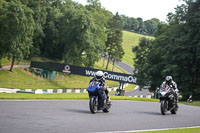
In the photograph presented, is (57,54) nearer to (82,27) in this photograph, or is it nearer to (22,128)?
(82,27)

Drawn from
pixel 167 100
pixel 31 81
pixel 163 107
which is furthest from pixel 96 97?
pixel 31 81

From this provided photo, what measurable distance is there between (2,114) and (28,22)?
5844 cm

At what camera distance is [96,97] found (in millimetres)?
15656

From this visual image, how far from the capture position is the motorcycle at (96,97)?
15398mm

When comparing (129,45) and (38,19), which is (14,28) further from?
(129,45)

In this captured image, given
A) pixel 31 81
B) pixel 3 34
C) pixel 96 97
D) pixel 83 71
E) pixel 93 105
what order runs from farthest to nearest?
1. pixel 31 81
2. pixel 3 34
3. pixel 83 71
4. pixel 96 97
5. pixel 93 105

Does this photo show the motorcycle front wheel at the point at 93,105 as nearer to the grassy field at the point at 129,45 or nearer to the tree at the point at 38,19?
the tree at the point at 38,19

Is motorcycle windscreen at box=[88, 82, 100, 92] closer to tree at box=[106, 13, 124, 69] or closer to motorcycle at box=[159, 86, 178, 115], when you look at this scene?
motorcycle at box=[159, 86, 178, 115]

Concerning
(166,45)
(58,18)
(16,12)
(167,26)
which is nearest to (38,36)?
(58,18)

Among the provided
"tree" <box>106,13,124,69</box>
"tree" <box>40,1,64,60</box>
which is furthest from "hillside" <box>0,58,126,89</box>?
"tree" <box>106,13,124,69</box>

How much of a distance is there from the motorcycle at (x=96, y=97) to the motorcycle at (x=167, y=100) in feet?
10.3

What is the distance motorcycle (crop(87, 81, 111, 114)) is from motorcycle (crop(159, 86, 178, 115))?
313cm

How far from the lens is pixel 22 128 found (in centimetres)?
958

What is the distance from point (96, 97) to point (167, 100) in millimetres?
4487
